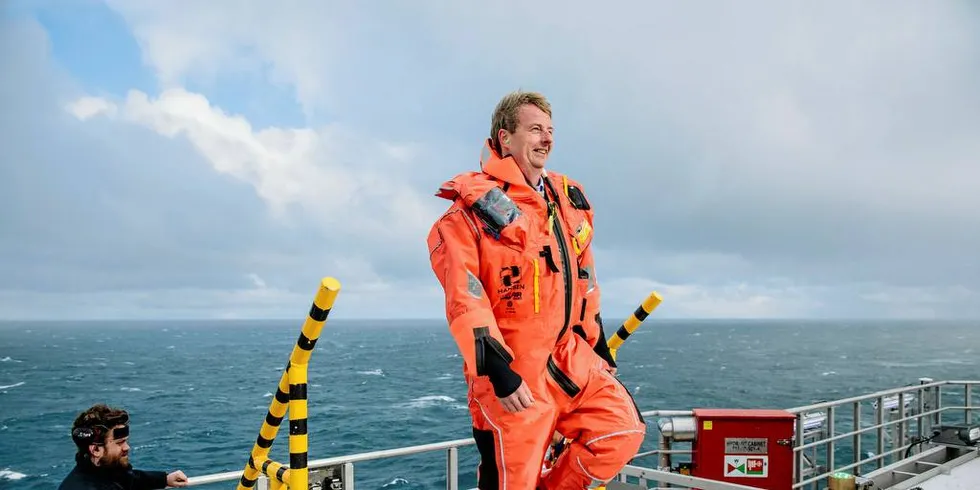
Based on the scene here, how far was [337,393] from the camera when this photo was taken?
2071 inches

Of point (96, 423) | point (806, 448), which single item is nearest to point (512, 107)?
point (96, 423)

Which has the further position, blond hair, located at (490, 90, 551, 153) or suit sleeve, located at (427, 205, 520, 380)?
blond hair, located at (490, 90, 551, 153)

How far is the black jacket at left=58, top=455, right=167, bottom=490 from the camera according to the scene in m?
3.28

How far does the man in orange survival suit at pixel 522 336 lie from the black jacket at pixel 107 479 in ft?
5.71

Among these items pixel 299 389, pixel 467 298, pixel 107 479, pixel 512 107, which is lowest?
pixel 107 479

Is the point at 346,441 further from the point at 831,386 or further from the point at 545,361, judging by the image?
the point at 831,386

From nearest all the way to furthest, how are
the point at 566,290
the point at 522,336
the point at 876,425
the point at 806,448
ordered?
the point at 522,336
the point at 566,290
the point at 806,448
the point at 876,425

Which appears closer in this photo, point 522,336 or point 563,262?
point 522,336

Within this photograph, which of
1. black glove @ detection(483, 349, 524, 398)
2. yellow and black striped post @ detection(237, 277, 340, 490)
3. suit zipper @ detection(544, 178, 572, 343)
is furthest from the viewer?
suit zipper @ detection(544, 178, 572, 343)

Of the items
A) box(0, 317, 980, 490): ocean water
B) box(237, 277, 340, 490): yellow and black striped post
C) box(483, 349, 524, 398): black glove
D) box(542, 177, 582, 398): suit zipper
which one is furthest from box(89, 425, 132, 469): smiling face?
box(0, 317, 980, 490): ocean water

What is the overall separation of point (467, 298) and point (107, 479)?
2.09 metres

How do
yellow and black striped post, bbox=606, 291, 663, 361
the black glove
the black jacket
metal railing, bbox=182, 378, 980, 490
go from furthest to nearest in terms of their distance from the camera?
yellow and black striped post, bbox=606, 291, 663, 361, metal railing, bbox=182, 378, 980, 490, the black jacket, the black glove

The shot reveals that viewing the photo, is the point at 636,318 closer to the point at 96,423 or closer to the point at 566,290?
the point at 566,290

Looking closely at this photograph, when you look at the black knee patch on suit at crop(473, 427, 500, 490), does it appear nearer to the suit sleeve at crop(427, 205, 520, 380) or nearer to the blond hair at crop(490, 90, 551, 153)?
the suit sleeve at crop(427, 205, 520, 380)
